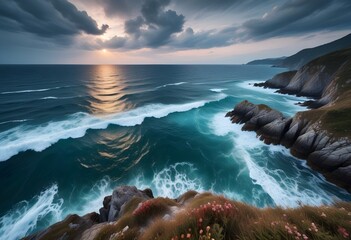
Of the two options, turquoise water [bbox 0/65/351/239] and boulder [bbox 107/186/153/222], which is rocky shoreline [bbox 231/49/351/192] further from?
boulder [bbox 107/186/153/222]

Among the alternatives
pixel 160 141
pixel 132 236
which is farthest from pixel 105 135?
pixel 132 236

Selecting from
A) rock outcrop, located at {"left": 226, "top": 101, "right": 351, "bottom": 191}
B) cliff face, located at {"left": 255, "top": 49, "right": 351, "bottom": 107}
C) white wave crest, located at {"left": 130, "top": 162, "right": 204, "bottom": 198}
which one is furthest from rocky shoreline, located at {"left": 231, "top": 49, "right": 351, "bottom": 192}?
white wave crest, located at {"left": 130, "top": 162, "right": 204, "bottom": 198}

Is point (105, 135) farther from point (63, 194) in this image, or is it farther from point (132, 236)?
point (132, 236)

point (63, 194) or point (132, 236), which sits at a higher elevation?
point (132, 236)

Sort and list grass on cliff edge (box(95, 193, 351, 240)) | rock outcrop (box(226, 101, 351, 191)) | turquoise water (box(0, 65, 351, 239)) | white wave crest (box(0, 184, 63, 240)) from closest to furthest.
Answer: grass on cliff edge (box(95, 193, 351, 240))
white wave crest (box(0, 184, 63, 240))
turquoise water (box(0, 65, 351, 239))
rock outcrop (box(226, 101, 351, 191))

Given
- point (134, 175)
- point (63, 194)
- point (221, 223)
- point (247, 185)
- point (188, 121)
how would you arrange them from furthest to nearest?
1. point (188, 121)
2. point (134, 175)
3. point (247, 185)
4. point (63, 194)
5. point (221, 223)

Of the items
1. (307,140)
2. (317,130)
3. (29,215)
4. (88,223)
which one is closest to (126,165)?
(29,215)
